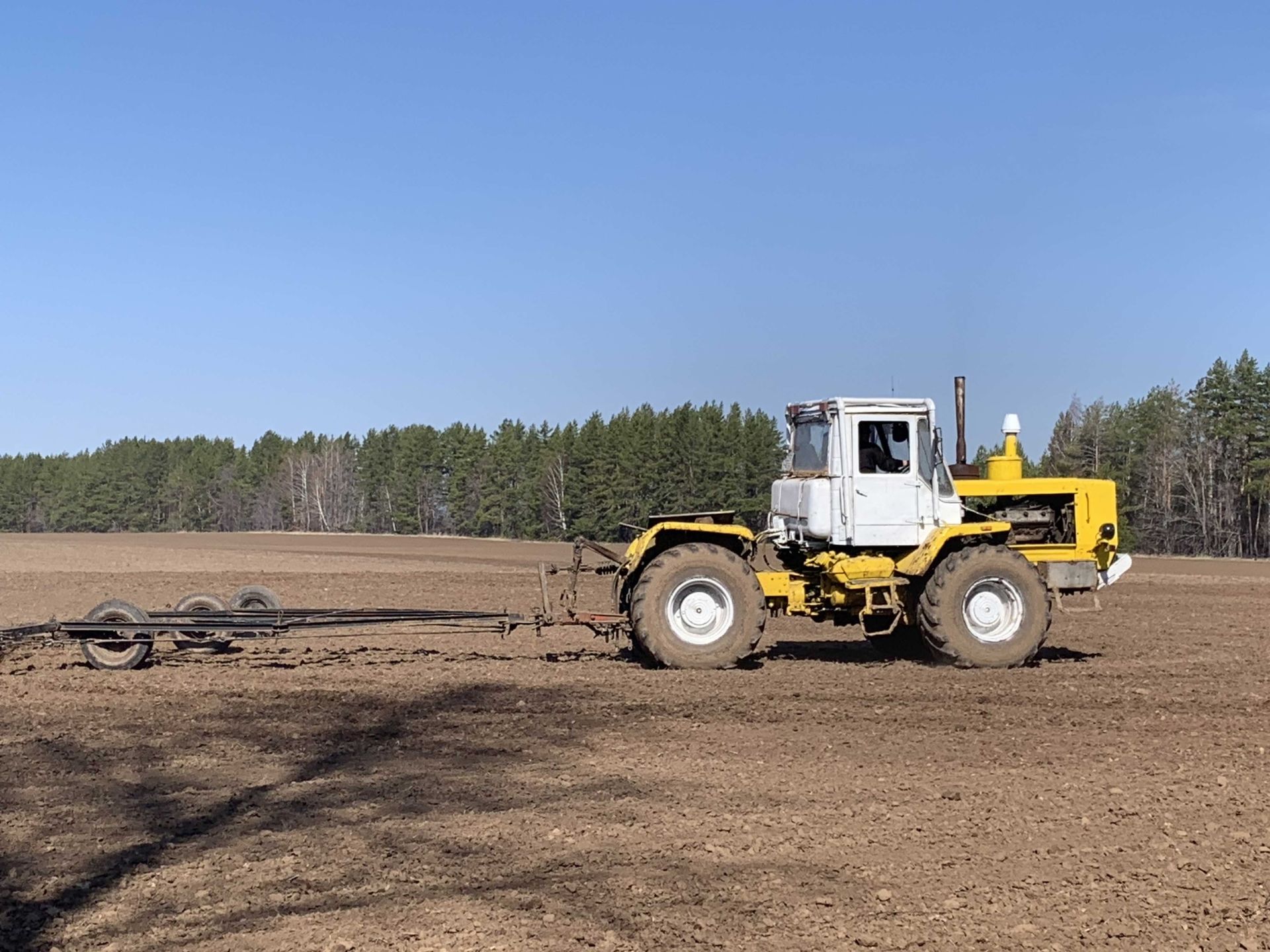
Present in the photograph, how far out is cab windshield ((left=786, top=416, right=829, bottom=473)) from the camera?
43.0 feet

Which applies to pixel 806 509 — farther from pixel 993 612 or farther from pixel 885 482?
pixel 993 612

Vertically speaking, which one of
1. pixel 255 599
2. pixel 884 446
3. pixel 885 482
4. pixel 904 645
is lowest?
pixel 904 645

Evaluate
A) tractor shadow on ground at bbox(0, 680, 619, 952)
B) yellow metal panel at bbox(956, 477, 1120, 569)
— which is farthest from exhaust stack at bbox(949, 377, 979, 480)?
tractor shadow on ground at bbox(0, 680, 619, 952)

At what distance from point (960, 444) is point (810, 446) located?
1.94 metres

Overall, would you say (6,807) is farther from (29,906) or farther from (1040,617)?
(1040,617)

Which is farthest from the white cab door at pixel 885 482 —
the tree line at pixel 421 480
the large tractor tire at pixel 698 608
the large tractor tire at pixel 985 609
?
the tree line at pixel 421 480

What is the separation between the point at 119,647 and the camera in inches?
504

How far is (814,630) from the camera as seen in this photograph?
17.4m

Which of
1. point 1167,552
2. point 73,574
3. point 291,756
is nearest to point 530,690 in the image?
point 291,756

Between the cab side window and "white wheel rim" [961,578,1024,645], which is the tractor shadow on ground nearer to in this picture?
the cab side window

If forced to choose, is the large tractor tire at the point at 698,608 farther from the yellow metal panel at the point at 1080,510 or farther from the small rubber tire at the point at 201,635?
the small rubber tire at the point at 201,635

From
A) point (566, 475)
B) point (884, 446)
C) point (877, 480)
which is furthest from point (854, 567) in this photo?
point (566, 475)

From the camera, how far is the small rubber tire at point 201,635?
43.0 feet

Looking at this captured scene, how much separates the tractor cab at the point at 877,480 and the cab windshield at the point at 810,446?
25mm
